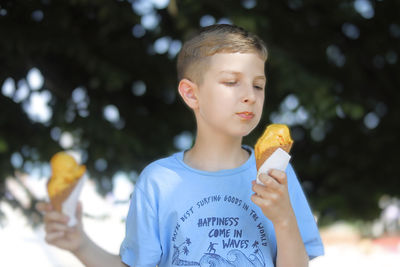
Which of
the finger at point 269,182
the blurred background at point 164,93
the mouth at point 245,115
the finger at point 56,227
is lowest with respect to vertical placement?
the finger at point 56,227

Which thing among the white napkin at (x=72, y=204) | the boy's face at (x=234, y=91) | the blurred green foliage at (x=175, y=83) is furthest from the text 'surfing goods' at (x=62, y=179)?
the blurred green foliage at (x=175, y=83)

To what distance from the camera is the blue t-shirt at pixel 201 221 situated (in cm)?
143

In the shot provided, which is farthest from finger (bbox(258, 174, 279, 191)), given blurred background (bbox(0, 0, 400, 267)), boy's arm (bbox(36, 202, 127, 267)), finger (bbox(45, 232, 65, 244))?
blurred background (bbox(0, 0, 400, 267))

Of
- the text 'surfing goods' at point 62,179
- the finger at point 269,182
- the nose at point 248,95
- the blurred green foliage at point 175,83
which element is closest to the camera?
the finger at point 269,182

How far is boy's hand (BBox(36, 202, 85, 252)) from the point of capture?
1.55m

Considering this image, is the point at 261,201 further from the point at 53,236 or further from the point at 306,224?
the point at 53,236

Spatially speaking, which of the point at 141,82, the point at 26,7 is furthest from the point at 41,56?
the point at 141,82

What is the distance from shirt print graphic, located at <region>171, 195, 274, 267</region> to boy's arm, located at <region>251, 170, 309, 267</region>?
73 mm

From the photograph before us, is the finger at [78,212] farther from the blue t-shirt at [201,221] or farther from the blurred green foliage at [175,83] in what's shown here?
the blurred green foliage at [175,83]

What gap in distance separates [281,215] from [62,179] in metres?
0.69

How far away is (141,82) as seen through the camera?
12.1ft

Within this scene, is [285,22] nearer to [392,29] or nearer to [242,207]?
[392,29]

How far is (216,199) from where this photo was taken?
148cm

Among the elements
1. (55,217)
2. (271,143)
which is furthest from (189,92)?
(55,217)
